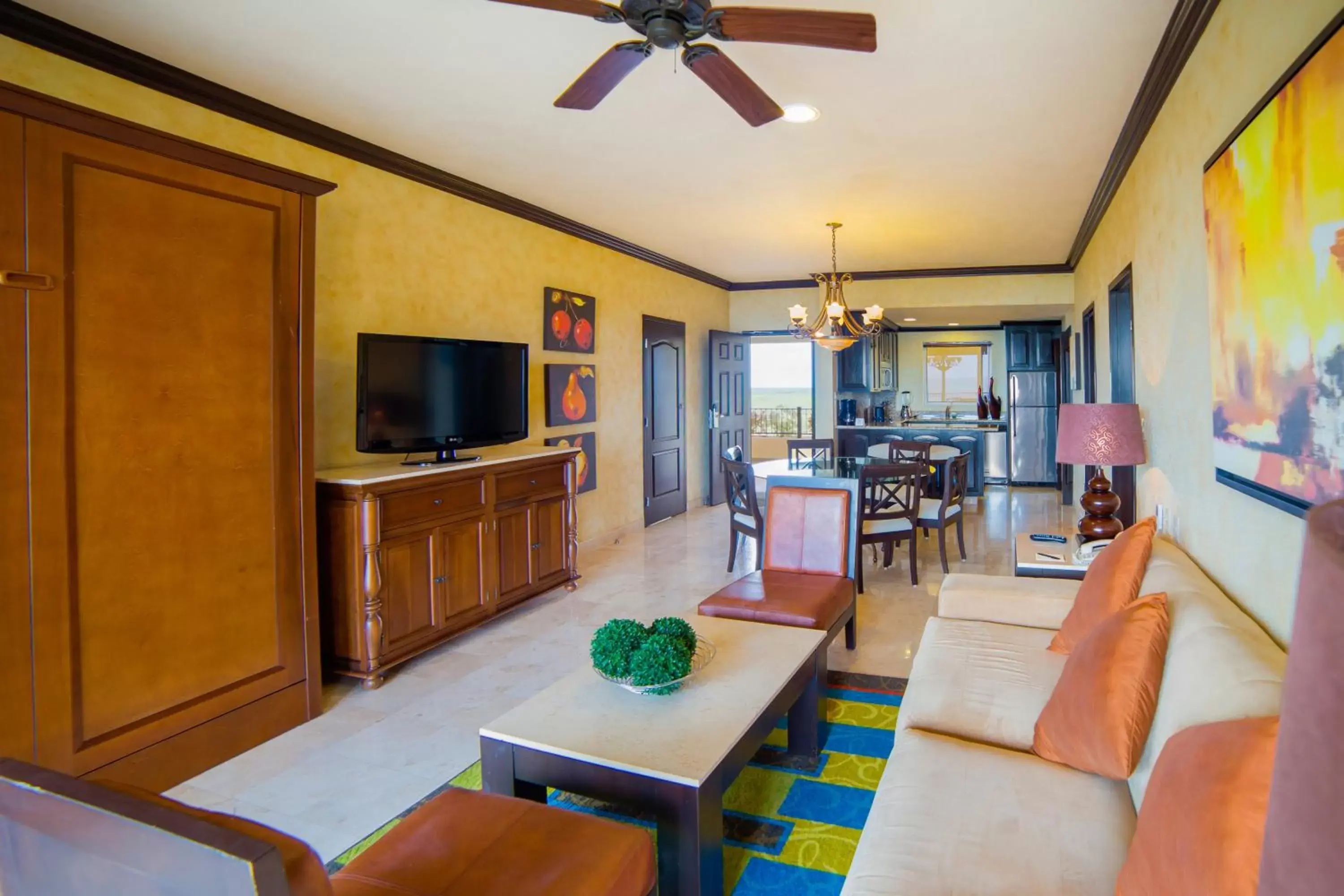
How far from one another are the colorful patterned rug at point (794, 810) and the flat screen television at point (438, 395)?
177cm

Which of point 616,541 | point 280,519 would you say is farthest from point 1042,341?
point 280,519

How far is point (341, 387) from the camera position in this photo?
→ 12.6ft

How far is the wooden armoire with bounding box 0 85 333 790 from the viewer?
219cm

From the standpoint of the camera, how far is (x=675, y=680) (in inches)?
83.0

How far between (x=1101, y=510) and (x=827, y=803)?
1981 mm

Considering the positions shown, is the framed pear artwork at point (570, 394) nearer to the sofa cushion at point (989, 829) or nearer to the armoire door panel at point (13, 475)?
the armoire door panel at point (13, 475)

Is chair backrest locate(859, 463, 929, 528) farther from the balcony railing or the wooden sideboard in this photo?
the balcony railing

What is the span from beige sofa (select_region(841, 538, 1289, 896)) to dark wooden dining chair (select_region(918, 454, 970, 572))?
2900 mm

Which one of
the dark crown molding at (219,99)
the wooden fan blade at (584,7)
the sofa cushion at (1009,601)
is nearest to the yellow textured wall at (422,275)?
the dark crown molding at (219,99)

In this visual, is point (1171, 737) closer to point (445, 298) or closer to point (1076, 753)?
point (1076, 753)

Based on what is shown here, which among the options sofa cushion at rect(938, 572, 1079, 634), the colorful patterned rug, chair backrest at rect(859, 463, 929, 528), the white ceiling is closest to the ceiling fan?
the white ceiling

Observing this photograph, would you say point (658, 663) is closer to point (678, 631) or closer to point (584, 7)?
point (678, 631)

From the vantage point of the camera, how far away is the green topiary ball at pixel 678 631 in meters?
2.21

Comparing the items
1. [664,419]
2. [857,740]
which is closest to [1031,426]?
[664,419]
